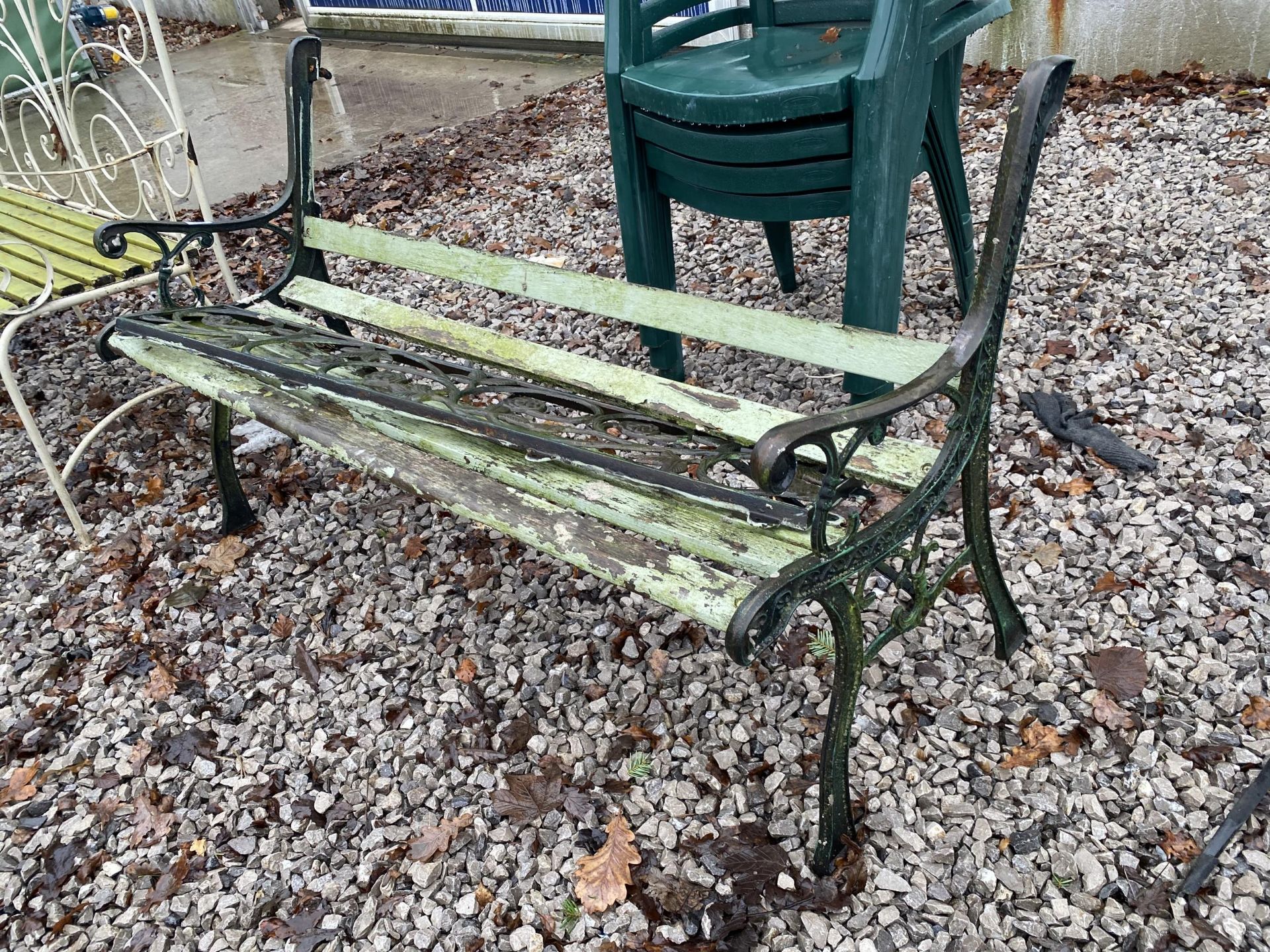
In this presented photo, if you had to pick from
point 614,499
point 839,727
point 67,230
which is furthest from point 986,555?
point 67,230

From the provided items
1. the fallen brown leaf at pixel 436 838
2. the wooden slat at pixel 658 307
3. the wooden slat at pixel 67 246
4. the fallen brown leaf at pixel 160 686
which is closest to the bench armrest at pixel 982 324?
the wooden slat at pixel 658 307

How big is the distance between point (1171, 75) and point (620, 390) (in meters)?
4.29

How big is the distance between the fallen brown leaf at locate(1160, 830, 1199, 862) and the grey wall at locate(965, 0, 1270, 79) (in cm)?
431

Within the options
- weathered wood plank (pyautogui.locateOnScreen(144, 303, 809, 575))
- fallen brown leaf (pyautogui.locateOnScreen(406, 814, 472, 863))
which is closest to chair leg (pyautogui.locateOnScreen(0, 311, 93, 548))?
weathered wood plank (pyautogui.locateOnScreen(144, 303, 809, 575))

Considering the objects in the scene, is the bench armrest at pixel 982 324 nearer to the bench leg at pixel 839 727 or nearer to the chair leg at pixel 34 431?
the bench leg at pixel 839 727

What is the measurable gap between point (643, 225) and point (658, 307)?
72 centimetres

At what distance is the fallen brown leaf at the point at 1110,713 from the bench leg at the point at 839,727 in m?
0.57

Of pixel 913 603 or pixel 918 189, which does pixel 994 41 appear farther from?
pixel 913 603

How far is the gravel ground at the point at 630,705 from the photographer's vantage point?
170 centimetres

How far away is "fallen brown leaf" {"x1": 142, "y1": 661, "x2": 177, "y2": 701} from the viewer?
7.54ft

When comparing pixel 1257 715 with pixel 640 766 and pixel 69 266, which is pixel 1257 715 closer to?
pixel 640 766

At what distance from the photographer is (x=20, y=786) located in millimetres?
2121

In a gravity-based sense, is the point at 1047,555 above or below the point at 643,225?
below

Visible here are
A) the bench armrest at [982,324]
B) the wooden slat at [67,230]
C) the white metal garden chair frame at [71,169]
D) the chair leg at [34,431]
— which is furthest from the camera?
the wooden slat at [67,230]
